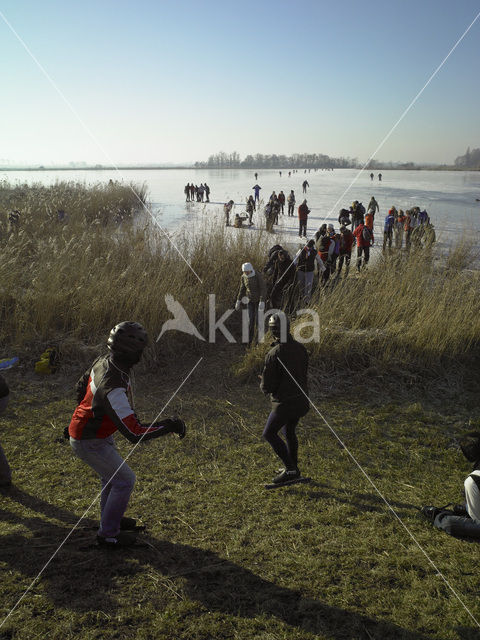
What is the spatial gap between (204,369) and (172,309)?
1.60 meters

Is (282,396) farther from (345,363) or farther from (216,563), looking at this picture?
(345,363)

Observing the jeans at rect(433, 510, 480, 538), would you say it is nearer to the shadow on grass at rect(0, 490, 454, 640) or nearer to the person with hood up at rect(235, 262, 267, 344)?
the shadow on grass at rect(0, 490, 454, 640)

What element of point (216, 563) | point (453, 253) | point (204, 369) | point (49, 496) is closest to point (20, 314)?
point (204, 369)

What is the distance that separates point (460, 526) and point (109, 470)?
2.92m

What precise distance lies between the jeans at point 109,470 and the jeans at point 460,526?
2.68 m

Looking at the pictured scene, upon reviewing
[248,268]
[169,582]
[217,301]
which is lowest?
[169,582]

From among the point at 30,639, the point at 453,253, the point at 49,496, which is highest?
the point at 453,253

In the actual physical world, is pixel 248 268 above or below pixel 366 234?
below

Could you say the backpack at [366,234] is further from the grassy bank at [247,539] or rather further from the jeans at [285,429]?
the jeans at [285,429]

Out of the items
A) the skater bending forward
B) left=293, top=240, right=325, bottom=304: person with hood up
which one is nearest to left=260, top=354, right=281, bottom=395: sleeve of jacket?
the skater bending forward

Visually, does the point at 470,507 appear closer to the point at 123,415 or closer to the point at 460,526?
the point at 460,526

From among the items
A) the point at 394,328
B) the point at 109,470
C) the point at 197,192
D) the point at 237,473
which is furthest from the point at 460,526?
the point at 197,192

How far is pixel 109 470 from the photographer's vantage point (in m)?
3.24

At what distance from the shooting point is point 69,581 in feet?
10.1
